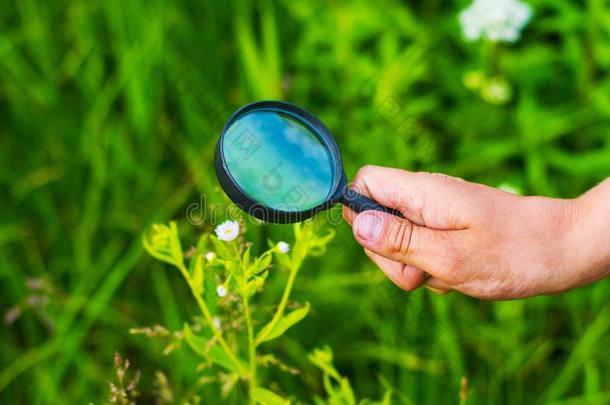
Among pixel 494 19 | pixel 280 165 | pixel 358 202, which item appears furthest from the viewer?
pixel 494 19

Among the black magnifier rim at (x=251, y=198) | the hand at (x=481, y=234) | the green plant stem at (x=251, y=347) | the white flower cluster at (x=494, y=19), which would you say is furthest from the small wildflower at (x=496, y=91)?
the green plant stem at (x=251, y=347)

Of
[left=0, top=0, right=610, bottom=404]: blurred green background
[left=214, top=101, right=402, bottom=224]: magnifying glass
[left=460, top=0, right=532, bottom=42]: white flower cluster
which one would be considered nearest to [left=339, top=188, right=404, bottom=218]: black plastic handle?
[left=214, top=101, right=402, bottom=224]: magnifying glass

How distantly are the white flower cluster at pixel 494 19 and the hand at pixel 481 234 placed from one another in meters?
0.99

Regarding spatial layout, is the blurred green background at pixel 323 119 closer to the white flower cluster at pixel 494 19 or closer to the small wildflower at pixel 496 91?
the small wildflower at pixel 496 91

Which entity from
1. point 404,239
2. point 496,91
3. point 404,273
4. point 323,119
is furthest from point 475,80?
point 404,239

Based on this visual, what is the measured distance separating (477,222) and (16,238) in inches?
60.5

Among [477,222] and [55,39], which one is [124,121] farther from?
[477,222]

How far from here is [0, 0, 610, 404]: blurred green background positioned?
6.72 feet

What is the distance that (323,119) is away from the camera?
2.40m

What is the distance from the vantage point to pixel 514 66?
237cm

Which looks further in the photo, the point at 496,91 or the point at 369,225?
the point at 496,91

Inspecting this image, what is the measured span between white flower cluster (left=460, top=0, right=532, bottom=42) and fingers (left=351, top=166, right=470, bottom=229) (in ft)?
3.44

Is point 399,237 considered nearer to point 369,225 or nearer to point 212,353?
point 369,225

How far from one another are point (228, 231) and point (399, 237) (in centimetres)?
29
